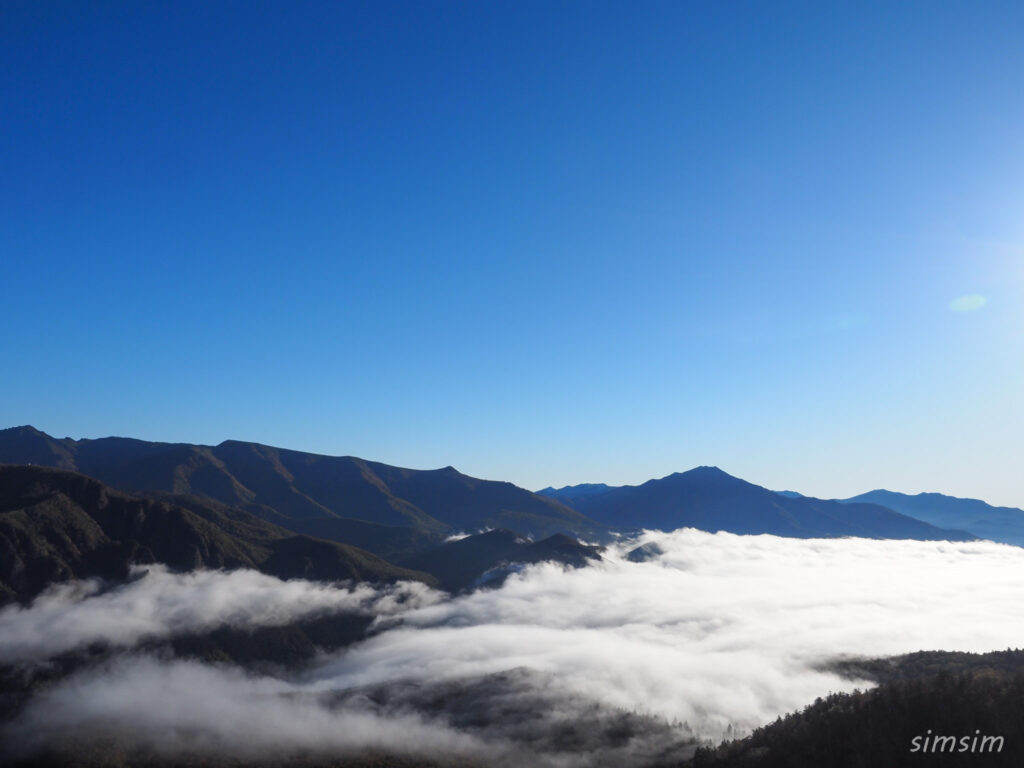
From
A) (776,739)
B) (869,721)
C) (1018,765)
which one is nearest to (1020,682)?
(1018,765)

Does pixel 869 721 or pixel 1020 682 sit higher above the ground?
pixel 1020 682

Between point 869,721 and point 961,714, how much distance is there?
78.2 ft

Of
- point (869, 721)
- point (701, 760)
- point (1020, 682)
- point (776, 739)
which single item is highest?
point (1020, 682)

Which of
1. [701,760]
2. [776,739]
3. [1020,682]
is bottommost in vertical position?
[701,760]

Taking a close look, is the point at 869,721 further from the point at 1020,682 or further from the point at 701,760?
the point at 701,760

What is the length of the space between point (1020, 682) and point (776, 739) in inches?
2802

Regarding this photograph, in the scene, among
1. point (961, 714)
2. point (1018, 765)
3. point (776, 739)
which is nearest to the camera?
point (1018, 765)

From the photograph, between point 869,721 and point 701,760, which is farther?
point 701,760

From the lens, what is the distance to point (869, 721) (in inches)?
6747

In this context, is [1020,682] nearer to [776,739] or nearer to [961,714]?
[961,714]

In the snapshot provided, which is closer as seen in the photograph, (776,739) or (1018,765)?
(1018,765)

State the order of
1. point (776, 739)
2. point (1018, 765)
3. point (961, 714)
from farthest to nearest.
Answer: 1. point (776, 739)
2. point (961, 714)
3. point (1018, 765)

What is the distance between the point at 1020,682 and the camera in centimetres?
16150

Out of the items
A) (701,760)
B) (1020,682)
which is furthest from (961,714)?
(701,760)
